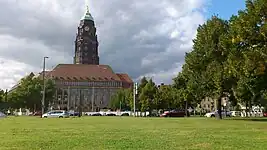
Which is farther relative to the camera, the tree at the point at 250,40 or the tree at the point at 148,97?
the tree at the point at 148,97

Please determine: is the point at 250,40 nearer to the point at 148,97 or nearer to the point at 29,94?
the point at 148,97

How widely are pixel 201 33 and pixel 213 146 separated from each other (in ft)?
151

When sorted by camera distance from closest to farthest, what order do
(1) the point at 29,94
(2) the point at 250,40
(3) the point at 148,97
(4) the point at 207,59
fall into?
(2) the point at 250,40 → (4) the point at 207,59 → (3) the point at 148,97 → (1) the point at 29,94

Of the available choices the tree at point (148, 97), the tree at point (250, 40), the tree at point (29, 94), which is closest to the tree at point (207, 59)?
the tree at point (250, 40)

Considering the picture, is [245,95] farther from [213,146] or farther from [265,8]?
[213,146]

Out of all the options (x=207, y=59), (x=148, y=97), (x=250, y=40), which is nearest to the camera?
(x=250, y=40)

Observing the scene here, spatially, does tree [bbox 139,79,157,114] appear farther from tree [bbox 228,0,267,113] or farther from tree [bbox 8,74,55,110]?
tree [bbox 228,0,267,113]

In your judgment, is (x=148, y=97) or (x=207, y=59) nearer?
(x=207, y=59)

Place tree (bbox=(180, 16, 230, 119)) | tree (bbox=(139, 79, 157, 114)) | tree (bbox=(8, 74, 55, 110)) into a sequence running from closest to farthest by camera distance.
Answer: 1. tree (bbox=(180, 16, 230, 119))
2. tree (bbox=(139, 79, 157, 114))
3. tree (bbox=(8, 74, 55, 110))

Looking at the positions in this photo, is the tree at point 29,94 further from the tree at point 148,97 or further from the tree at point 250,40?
the tree at point 250,40

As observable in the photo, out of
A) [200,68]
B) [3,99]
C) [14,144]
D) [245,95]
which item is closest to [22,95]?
[3,99]

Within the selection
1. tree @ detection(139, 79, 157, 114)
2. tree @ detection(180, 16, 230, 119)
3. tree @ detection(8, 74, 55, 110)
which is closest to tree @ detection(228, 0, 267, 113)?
tree @ detection(180, 16, 230, 119)

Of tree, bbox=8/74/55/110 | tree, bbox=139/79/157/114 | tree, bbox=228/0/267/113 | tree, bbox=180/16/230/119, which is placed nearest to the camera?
tree, bbox=228/0/267/113

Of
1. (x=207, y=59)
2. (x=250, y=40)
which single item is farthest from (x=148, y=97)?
(x=250, y=40)
